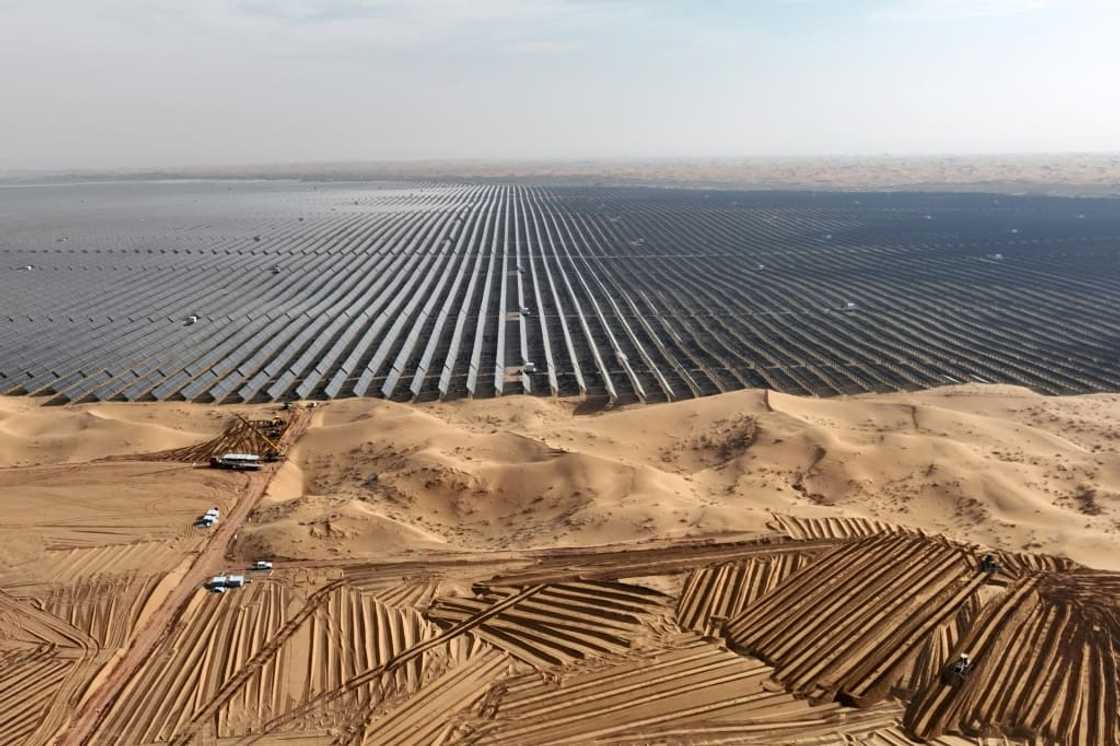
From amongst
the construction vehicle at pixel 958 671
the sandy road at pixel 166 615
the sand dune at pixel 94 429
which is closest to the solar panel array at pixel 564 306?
the sand dune at pixel 94 429

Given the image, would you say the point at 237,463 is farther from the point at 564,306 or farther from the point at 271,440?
the point at 564,306

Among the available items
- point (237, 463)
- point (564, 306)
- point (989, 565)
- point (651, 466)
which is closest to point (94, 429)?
point (237, 463)

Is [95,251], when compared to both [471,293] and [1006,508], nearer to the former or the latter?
[471,293]

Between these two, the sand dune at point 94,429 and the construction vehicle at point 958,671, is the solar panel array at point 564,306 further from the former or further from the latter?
the construction vehicle at point 958,671

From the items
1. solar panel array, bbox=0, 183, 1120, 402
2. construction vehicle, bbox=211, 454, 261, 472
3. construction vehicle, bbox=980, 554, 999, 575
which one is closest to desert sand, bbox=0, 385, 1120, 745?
construction vehicle, bbox=980, 554, 999, 575

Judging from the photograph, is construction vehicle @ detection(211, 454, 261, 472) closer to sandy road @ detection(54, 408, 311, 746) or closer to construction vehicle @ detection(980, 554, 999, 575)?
sandy road @ detection(54, 408, 311, 746)

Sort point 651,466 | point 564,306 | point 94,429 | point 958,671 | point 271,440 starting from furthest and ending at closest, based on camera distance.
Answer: point 564,306, point 94,429, point 271,440, point 651,466, point 958,671

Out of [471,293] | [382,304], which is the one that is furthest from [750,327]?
[382,304]
